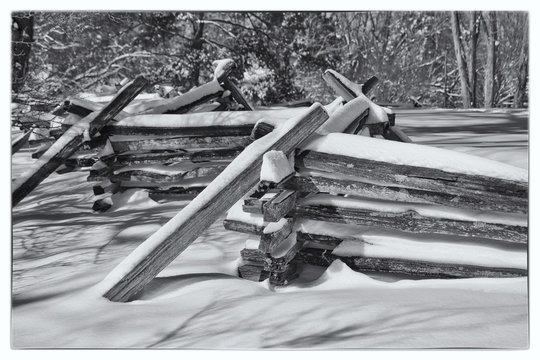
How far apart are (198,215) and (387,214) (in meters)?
1.22

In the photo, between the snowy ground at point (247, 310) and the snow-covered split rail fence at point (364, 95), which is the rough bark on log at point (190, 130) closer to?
the snow-covered split rail fence at point (364, 95)

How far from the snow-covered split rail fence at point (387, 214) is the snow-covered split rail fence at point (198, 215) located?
13 cm

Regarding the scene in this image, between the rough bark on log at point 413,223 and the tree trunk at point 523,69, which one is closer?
the rough bark on log at point 413,223

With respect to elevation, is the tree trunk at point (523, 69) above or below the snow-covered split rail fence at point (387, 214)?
above

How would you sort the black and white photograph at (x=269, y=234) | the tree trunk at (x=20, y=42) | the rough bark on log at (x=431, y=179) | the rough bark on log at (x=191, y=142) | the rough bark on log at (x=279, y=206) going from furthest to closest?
the rough bark on log at (x=191, y=142) → the tree trunk at (x=20, y=42) → the rough bark on log at (x=279, y=206) → the rough bark on log at (x=431, y=179) → the black and white photograph at (x=269, y=234)

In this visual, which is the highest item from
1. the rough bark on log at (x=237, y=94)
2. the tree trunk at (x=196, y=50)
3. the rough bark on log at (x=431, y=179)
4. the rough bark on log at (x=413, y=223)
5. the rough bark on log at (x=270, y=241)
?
the tree trunk at (x=196, y=50)

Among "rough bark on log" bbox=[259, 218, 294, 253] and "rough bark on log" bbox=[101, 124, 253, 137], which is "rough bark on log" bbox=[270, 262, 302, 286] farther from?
"rough bark on log" bbox=[101, 124, 253, 137]

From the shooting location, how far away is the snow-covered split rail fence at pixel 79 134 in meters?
5.67

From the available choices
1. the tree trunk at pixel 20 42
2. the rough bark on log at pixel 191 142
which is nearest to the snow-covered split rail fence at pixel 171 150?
the rough bark on log at pixel 191 142

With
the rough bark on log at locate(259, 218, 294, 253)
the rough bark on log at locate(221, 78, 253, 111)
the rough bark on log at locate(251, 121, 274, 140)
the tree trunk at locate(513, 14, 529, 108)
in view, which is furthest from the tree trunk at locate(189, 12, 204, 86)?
the rough bark on log at locate(259, 218, 294, 253)

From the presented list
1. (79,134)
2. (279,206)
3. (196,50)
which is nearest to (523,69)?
(279,206)

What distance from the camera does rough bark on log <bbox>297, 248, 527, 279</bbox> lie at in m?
3.40

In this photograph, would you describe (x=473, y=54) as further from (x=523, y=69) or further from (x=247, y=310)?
(x=247, y=310)
